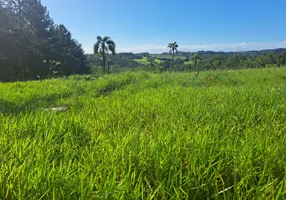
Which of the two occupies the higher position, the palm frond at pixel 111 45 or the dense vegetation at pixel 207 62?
the palm frond at pixel 111 45

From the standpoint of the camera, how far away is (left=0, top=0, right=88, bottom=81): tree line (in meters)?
29.3

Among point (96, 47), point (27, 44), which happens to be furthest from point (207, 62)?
point (96, 47)

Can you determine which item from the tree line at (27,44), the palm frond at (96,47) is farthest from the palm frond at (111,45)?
the tree line at (27,44)

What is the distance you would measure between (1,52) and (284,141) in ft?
110

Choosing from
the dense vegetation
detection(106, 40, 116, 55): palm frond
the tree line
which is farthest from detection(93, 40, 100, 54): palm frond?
the tree line

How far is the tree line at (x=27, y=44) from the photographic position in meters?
Result: 29.3

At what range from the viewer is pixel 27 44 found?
32344 mm

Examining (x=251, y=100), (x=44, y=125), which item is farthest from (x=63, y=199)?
(x=251, y=100)

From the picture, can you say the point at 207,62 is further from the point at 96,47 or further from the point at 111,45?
the point at 96,47

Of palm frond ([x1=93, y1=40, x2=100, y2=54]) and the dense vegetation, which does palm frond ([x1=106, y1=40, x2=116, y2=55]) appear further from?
the dense vegetation

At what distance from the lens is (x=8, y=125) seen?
238 cm

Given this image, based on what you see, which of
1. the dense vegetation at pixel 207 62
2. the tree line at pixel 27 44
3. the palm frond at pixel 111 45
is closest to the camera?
the dense vegetation at pixel 207 62

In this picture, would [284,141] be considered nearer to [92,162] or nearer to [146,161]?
[146,161]

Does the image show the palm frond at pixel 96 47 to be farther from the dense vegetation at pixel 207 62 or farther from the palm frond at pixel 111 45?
the dense vegetation at pixel 207 62
